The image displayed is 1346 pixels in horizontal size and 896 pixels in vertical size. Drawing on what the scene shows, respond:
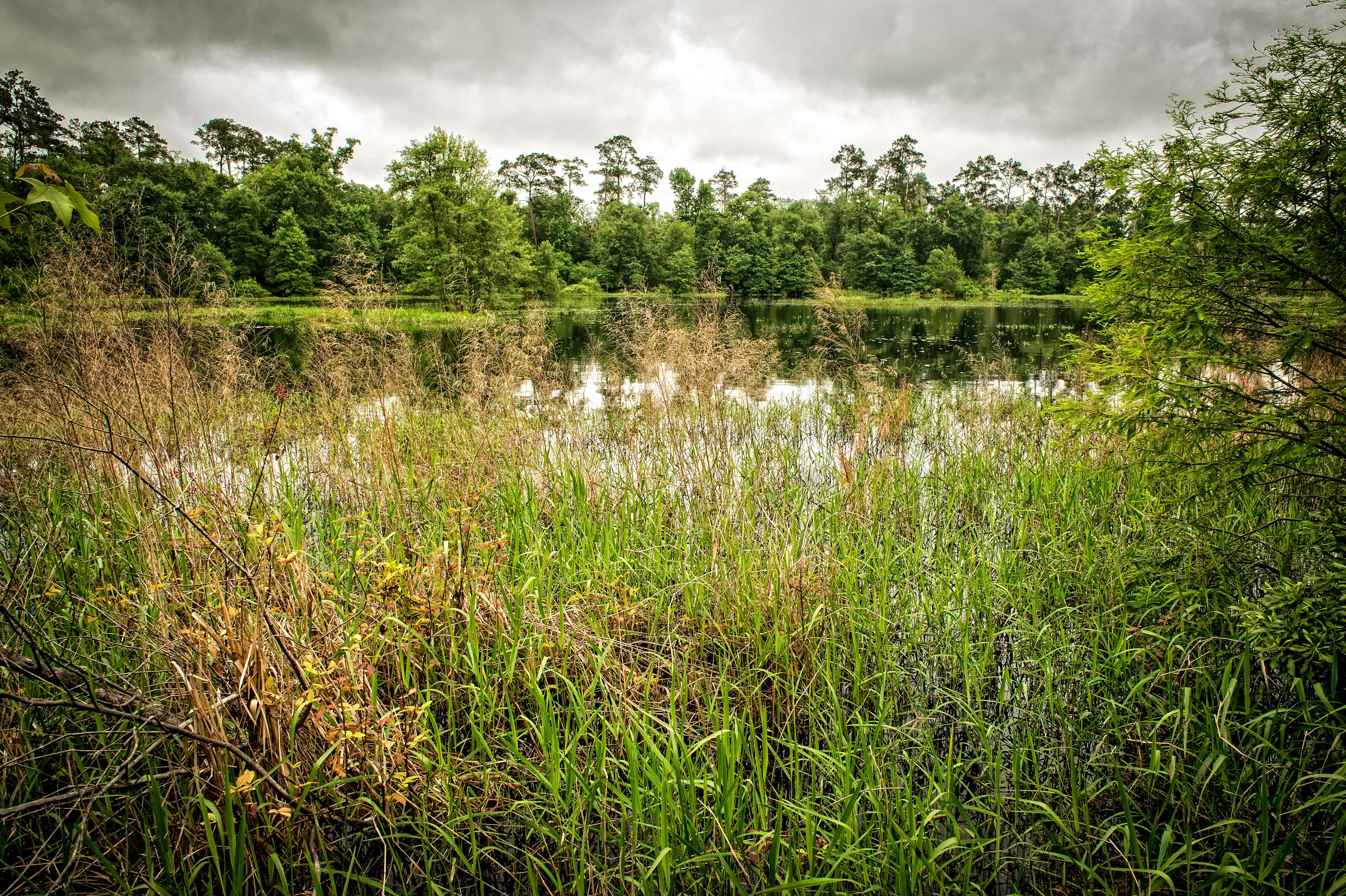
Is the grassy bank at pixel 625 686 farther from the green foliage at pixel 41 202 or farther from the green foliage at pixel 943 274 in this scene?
the green foliage at pixel 943 274

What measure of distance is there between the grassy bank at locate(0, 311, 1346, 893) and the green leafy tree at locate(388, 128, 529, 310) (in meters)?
24.6

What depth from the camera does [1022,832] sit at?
208 centimetres

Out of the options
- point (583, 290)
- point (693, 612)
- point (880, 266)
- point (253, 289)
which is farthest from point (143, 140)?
point (693, 612)

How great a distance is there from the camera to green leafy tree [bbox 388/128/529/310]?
87.5 feet

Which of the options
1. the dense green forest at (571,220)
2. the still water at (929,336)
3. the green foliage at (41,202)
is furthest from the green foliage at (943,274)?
the green foliage at (41,202)

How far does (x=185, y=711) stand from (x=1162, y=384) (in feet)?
14.4

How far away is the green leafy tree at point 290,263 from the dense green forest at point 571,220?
133mm

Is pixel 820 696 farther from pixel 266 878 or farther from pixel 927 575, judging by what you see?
pixel 266 878

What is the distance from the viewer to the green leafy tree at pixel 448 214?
26656mm

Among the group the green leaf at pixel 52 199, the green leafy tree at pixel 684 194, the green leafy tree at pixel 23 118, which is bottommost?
the green leaf at pixel 52 199

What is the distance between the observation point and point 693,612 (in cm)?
301

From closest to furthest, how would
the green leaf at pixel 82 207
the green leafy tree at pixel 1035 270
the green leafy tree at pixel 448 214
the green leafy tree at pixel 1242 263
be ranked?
the green leaf at pixel 82 207
the green leafy tree at pixel 1242 263
the green leafy tree at pixel 448 214
the green leafy tree at pixel 1035 270

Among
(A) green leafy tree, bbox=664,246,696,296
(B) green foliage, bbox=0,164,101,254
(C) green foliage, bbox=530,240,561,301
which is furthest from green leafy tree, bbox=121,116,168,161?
(B) green foliage, bbox=0,164,101,254

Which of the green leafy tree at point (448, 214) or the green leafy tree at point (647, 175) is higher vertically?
the green leafy tree at point (647, 175)
